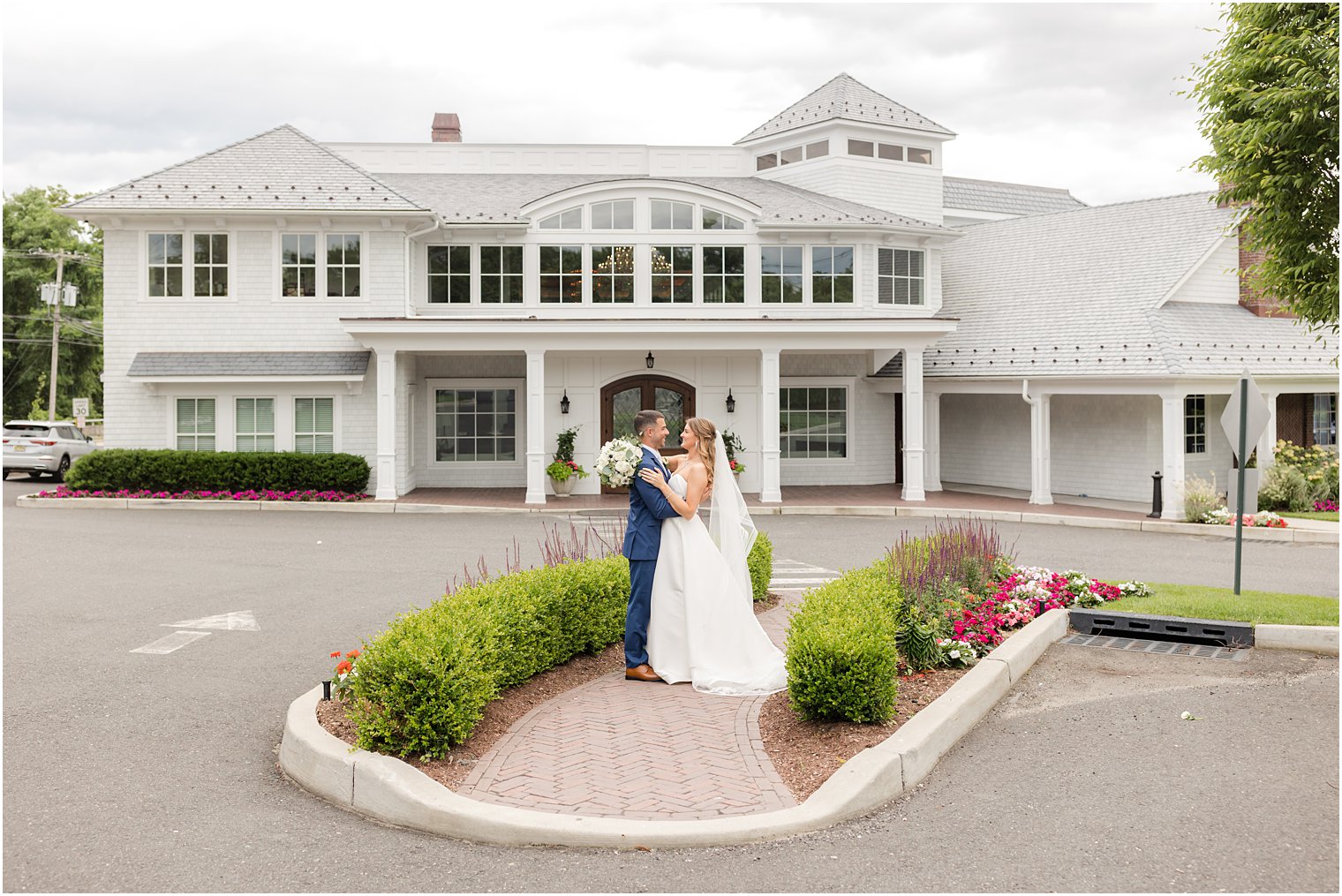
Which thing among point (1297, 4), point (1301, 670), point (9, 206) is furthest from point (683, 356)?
point (9, 206)

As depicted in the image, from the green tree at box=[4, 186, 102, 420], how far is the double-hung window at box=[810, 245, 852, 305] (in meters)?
36.5

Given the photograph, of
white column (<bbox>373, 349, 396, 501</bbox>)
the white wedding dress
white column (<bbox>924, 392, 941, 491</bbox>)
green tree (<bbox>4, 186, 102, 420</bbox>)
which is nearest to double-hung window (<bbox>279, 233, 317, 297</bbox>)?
white column (<bbox>373, 349, 396, 501</bbox>)

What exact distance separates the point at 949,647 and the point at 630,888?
4297 mm

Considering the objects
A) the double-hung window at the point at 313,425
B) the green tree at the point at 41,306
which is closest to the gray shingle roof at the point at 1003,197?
the double-hung window at the point at 313,425

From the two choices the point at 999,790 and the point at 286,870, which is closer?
the point at 286,870

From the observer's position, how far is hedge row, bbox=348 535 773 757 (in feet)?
19.9

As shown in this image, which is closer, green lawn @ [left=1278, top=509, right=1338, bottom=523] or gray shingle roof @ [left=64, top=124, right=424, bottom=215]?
green lawn @ [left=1278, top=509, right=1338, bottom=523]

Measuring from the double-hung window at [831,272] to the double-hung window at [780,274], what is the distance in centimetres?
37

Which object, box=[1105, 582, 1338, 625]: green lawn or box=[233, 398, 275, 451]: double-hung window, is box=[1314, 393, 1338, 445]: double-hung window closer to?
box=[1105, 582, 1338, 625]: green lawn

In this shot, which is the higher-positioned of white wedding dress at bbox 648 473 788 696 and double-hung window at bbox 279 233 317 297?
double-hung window at bbox 279 233 317 297

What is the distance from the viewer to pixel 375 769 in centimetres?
571

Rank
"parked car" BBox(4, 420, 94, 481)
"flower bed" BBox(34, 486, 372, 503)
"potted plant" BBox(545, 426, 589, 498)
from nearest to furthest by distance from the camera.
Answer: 1. "flower bed" BBox(34, 486, 372, 503)
2. "potted plant" BBox(545, 426, 589, 498)
3. "parked car" BBox(4, 420, 94, 481)

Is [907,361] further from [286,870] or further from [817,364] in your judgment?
[286,870]

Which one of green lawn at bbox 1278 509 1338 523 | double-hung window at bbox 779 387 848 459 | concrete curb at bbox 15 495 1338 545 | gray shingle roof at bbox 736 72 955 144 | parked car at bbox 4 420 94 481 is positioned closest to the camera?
green lawn at bbox 1278 509 1338 523
